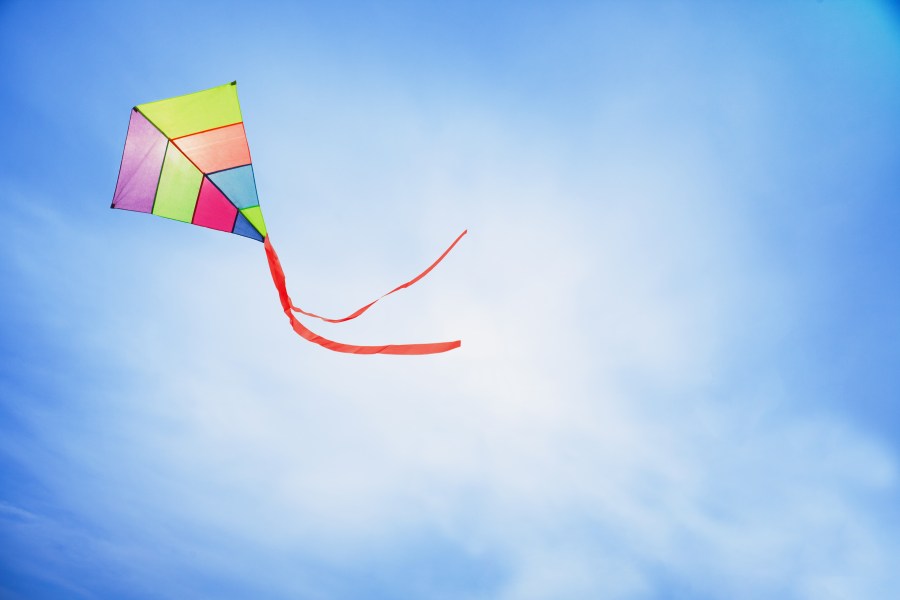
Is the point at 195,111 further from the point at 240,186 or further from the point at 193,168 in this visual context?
the point at 240,186

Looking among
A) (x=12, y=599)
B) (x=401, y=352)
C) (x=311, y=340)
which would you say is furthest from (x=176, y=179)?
(x=12, y=599)

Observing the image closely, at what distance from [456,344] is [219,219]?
3180mm

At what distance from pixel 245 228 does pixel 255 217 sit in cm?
18

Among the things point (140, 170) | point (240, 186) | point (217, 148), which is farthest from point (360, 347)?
point (140, 170)

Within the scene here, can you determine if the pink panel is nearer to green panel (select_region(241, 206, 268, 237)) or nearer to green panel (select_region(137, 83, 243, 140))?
green panel (select_region(241, 206, 268, 237))

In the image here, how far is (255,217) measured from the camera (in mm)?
5449

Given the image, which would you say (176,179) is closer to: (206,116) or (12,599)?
(206,116)

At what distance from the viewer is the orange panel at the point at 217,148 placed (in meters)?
5.43

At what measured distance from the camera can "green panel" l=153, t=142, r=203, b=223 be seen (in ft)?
18.0

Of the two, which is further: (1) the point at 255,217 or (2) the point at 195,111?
(1) the point at 255,217

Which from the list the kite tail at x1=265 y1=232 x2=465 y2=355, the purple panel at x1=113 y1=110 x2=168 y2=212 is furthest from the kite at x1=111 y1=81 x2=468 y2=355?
the kite tail at x1=265 y1=232 x2=465 y2=355

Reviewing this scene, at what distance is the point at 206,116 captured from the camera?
17.4ft

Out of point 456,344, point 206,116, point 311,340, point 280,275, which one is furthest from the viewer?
point 206,116

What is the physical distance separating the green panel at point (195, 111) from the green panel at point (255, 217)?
92 cm
